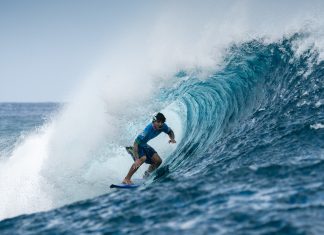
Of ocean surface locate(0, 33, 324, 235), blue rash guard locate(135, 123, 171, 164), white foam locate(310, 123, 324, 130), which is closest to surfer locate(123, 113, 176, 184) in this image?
blue rash guard locate(135, 123, 171, 164)

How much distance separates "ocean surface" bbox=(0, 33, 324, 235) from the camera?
4.23 meters

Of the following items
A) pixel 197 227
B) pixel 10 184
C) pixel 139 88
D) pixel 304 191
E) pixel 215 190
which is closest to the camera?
pixel 197 227

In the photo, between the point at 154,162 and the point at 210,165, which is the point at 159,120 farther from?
the point at 210,165

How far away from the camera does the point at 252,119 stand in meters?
9.13

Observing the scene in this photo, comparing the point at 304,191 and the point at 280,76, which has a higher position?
the point at 280,76

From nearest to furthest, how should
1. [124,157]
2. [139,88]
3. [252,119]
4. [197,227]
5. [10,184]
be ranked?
[197,227] < [252,119] < [10,184] < [124,157] < [139,88]

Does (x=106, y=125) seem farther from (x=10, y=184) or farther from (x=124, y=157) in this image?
(x=10, y=184)

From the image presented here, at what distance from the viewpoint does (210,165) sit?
702 cm

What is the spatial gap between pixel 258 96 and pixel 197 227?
23.2ft

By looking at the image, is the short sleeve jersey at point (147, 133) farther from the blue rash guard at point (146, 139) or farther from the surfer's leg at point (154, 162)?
the surfer's leg at point (154, 162)

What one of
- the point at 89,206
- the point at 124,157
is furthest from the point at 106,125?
the point at 89,206

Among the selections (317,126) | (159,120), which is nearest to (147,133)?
(159,120)

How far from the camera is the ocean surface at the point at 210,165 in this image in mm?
4227

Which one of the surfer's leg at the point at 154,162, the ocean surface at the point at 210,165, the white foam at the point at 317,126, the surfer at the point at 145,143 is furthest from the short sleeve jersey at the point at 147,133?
the white foam at the point at 317,126
